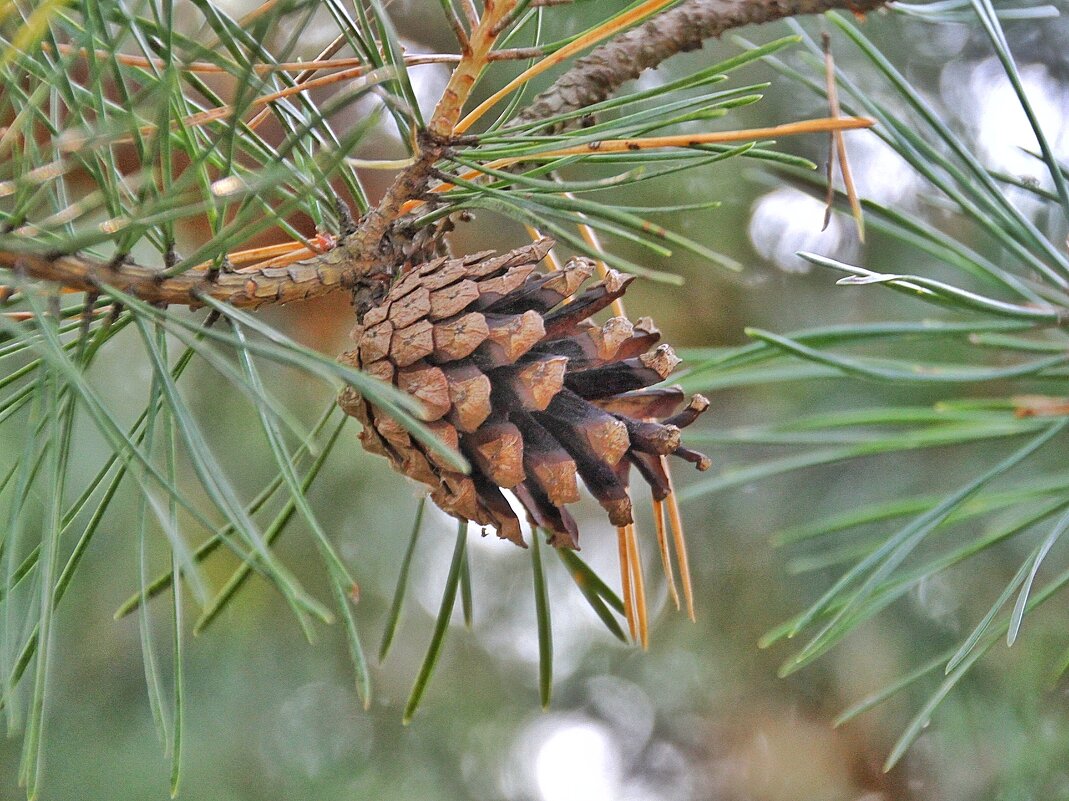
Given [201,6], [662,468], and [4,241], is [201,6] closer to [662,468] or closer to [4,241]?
[4,241]

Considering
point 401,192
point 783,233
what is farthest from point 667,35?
point 783,233

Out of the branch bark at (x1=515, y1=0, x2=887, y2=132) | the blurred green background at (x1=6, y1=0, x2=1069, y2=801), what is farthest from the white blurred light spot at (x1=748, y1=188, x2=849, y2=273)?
the branch bark at (x1=515, y1=0, x2=887, y2=132)

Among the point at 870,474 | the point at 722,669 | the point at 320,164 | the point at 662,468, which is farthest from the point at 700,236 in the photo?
the point at 320,164

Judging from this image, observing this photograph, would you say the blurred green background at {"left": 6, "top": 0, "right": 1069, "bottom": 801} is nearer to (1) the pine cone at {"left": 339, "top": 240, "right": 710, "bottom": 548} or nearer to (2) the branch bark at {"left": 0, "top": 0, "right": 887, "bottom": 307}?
(2) the branch bark at {"left": 0, "top": 0, "right": 887, "bottom": 307}

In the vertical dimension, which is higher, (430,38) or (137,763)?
(430,38)

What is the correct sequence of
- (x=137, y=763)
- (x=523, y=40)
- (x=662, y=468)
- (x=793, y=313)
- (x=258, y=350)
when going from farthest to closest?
(x=793, y=313), (x=137, y=763), (x=523, y=40), (x=662, y=468), (x=258, y=350)

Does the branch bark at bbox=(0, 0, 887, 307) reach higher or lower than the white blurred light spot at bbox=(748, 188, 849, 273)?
higher
